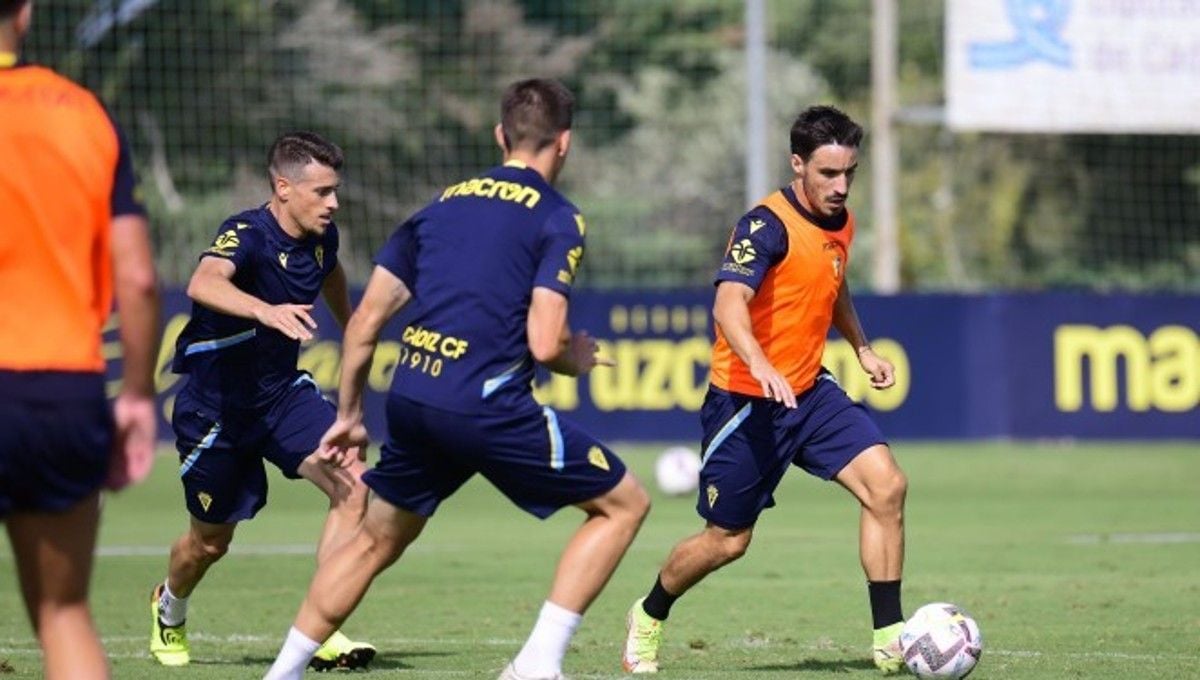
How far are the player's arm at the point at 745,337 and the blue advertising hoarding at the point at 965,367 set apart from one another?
14.8 m

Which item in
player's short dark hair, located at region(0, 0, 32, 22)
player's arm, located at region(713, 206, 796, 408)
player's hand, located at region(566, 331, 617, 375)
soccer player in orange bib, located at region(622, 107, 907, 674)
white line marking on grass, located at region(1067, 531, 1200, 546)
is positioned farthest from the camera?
white line marking on grass, located at region(1067, 531, 1200, 546)

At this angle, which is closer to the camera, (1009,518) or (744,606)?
(744,606)

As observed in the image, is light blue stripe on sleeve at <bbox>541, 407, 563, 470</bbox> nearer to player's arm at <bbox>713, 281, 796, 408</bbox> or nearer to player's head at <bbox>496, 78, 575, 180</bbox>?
player's head at <bbox>496, 78, 575, 180</bbox>

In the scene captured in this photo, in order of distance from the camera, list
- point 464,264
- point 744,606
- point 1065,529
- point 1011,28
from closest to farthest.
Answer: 1. point 464,264
2. point 744,606
3. point 1065,529
4. point 1011,28

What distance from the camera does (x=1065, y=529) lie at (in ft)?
53.0

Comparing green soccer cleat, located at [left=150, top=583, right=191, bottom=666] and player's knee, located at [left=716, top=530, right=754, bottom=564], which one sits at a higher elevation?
player's knee, located at [left=716, top=530, right=754, bottom=564]

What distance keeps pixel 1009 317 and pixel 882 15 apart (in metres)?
5.09

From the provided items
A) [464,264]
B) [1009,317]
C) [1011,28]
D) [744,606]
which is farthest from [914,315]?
[464,264]

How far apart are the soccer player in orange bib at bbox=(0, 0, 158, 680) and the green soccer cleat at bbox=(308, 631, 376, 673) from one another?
3310 millimetres

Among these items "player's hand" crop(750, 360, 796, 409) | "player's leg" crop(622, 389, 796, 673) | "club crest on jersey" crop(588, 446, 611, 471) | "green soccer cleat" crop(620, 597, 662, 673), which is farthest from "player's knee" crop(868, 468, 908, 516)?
"club crest on jersey" crop(588, 446, 611, 471)

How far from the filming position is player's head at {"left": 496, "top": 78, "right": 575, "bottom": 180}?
286 inches

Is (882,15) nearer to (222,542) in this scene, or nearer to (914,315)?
(914,315)

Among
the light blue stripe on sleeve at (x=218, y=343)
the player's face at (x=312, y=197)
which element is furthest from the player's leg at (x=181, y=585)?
the player's face at (x=312, y=197)

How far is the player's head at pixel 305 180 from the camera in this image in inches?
375
